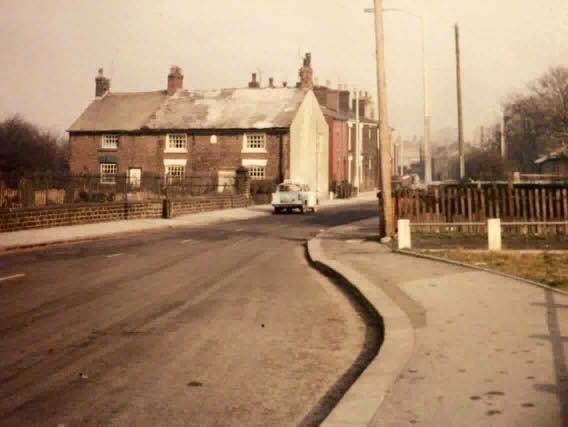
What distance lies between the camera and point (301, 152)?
55.0 m

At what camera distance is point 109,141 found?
187 feet

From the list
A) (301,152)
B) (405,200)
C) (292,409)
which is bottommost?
(292,409)

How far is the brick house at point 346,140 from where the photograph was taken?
6719 centimetres

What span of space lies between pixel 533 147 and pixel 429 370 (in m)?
92.3

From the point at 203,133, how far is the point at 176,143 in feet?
9.03

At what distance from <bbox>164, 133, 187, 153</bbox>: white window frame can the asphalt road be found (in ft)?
135

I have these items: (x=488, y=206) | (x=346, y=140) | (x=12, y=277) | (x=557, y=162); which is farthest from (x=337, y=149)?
(x=12, y=277)

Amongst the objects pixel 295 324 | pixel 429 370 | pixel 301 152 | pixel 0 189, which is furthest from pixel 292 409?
pixel 301 152

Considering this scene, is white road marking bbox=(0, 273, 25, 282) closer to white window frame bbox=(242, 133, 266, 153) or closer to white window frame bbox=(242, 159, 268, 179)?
white window frame bbox=(242, 133, 266, 153)

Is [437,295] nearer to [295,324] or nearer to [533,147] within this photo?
[295,324]

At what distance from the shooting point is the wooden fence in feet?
62.0

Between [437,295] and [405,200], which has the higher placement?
[405,200]

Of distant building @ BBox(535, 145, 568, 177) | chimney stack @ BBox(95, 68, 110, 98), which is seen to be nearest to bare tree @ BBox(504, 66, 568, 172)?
distant building @ BBox(535, 145, 568, 177)

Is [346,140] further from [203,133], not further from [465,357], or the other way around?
[465,357]
